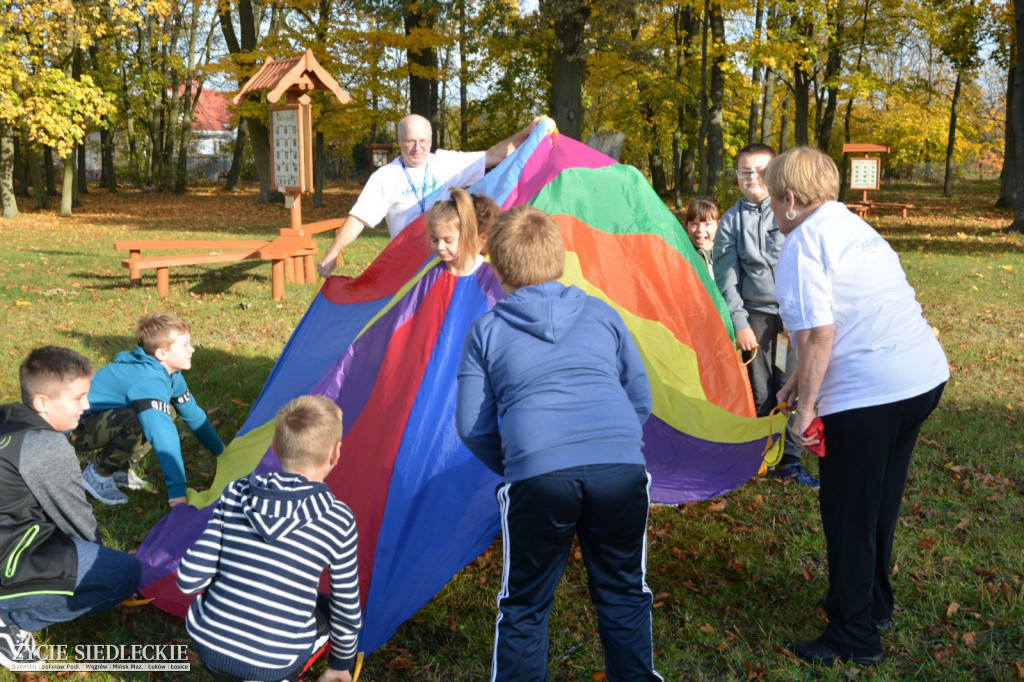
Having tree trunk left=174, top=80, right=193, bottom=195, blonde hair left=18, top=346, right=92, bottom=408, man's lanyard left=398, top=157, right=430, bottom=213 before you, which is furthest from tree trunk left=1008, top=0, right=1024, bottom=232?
tree trunk left=174, top=80, right=193, bottom=195

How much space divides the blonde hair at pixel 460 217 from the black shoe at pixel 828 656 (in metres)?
2.30

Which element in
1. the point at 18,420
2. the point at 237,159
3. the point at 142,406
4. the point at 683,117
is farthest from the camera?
the point at 237,159

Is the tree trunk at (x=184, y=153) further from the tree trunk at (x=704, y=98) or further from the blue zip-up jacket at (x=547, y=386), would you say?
the blue zip-up jacket at (x=547, y=386)

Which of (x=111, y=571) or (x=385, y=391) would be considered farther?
(x=385, y=391)

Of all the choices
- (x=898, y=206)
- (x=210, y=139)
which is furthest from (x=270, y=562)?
(x=210, y=139)

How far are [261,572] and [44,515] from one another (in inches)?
51.0

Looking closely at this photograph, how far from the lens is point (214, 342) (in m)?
8.99

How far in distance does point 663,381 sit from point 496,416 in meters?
1.84

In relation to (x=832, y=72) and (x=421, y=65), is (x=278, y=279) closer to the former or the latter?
(x=421, y=65)

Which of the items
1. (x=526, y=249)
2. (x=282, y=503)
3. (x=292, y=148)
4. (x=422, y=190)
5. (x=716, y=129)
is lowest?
(x=282, y=503)

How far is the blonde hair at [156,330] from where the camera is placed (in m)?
5.01

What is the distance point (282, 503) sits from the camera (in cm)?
296

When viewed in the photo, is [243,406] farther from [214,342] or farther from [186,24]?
[186,24]

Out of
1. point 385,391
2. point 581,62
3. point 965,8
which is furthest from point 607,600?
point 965,8
